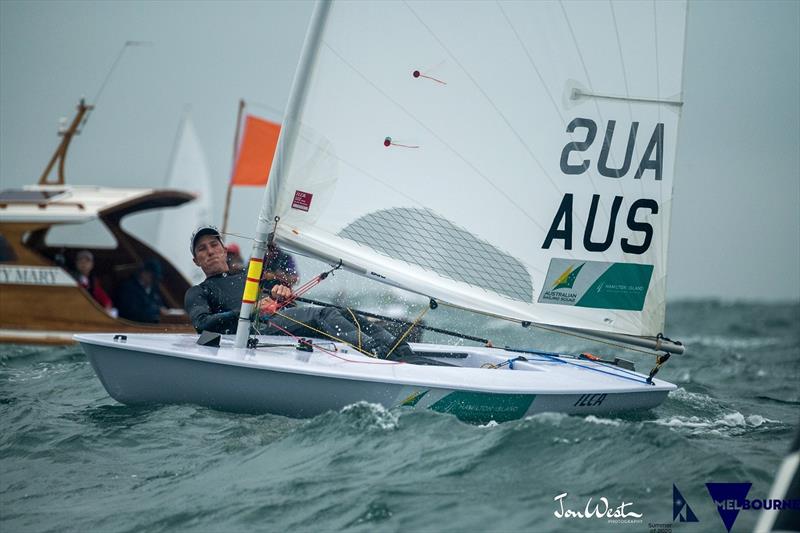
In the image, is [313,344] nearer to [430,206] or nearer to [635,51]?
[430,206]

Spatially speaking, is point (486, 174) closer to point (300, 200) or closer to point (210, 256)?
point (300, 200)

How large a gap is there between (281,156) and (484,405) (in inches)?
76.6

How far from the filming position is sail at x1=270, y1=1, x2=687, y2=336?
17.2 ft

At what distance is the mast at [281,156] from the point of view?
5.11 m

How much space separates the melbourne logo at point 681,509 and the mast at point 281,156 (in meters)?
2.67

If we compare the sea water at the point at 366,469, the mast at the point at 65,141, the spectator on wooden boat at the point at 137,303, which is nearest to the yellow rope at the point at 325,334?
the sea water at the point at 366,469

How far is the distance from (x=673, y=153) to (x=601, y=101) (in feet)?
1.88

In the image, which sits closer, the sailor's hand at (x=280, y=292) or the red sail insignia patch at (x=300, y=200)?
the red sail insignia patch at (x=300, y=200)

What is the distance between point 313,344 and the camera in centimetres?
563

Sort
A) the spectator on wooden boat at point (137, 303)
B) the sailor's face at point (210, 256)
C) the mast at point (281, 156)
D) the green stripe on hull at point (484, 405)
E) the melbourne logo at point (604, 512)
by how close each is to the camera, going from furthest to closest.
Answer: the spectator on wooden boat at point (137, 303) < the sailor's face at point (210, 256) < the mast at point (281, 156) < the green stripe on hull at point (484, 405) < the melbourne logo at point (604, 512)

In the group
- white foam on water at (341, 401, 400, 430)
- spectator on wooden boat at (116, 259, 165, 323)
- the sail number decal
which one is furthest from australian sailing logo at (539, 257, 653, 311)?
spectator on wooden boat at (116, 259, 165, 323)

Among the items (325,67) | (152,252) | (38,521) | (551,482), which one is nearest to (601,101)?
(325,67)

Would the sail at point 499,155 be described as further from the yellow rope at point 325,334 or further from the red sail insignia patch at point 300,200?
the yellow rope at point 325,334

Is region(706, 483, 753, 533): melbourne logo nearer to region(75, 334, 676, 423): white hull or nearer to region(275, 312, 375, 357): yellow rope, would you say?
region(75, 334, 676, 423): white hull
